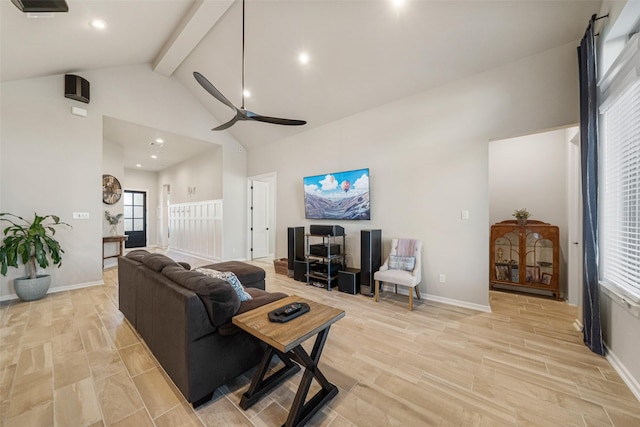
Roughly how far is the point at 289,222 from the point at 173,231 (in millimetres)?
5238

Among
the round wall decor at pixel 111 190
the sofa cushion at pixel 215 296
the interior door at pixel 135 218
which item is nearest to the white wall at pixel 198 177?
the interior door at pixel 135 218

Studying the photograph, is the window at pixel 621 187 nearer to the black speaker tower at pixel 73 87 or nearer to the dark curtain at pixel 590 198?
the dark curtain at pixel 590 198

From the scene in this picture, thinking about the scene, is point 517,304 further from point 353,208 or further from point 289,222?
point 289,222

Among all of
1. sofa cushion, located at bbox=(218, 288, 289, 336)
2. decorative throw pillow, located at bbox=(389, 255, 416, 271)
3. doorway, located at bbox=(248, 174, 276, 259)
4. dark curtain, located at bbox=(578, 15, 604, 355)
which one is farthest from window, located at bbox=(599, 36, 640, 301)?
doorway, located at bbox=(248, 174, 276, 259)

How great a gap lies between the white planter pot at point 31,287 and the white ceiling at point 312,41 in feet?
9.23

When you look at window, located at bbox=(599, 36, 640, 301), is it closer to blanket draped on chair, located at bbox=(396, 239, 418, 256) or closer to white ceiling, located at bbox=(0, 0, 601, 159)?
→ white ceiling, located at bbox=(0, 0, 601, 159)

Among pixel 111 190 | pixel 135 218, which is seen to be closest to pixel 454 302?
pixel 111 190

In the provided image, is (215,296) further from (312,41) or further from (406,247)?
(312,41)

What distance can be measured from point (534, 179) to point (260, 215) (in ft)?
19.8

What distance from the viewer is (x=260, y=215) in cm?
680

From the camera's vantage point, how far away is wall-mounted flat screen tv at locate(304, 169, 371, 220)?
13.0ft

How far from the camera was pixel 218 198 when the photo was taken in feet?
20.2

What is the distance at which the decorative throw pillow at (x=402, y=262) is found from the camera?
11.0 ft

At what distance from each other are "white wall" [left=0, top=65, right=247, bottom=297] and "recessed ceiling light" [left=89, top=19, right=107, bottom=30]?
1.55m
